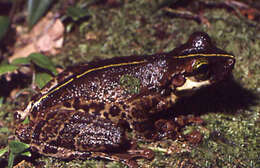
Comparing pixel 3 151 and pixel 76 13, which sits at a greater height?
pixel 76 13

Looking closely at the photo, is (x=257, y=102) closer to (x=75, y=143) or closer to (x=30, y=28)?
(x=75, y=143)

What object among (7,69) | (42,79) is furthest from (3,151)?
(7,69)

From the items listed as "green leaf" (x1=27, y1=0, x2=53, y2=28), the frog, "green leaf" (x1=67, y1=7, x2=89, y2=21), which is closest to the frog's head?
the frog

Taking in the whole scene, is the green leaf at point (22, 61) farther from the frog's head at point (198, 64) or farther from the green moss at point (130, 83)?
the frog's head at point (198, 64)

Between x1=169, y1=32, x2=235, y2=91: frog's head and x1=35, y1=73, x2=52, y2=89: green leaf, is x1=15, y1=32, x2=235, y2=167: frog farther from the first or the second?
x1=35, y1=73, x2=52, y2=89: green leaf

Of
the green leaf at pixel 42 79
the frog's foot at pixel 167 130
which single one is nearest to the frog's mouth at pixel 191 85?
the frog's foot at pixel 167 130

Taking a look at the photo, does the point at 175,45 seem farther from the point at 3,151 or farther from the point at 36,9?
the point at 3,151
